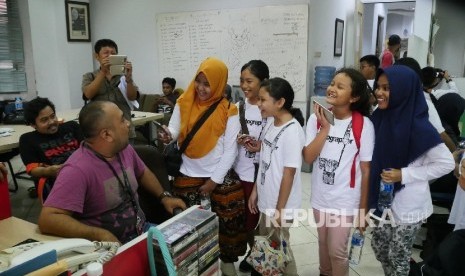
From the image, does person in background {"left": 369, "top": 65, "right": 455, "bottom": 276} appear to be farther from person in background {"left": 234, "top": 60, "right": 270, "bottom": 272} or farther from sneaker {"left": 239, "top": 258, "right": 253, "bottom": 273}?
sneaker {"left": 239, "top": 258, "right": 253, "bottom": 273}

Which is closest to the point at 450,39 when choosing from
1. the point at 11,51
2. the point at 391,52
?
the point at 391,52

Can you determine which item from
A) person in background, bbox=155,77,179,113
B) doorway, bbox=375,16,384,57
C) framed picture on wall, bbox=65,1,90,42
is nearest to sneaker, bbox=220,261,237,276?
person in background, bbox=155,77,179,113

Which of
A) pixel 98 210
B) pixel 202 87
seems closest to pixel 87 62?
pixel 202 87

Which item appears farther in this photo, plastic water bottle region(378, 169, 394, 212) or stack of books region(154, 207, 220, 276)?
plastic water bottle region(378, 169, 394, 212)

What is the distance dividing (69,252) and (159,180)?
0.94 m

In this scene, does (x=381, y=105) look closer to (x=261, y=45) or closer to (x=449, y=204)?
(x=449, y=204)

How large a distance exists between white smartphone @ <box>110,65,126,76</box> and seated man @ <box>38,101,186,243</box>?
4.88ft

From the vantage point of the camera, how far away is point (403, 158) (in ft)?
5.44

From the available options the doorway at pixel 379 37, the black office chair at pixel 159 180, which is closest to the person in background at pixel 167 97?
the black office chair at pixel 159 180

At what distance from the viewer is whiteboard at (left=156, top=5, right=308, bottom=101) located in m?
4.72

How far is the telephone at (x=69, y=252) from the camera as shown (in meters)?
0.89

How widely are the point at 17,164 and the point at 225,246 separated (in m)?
4.36

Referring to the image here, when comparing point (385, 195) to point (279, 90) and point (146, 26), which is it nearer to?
point (279, 90)

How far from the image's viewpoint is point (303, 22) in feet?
15.1
